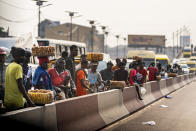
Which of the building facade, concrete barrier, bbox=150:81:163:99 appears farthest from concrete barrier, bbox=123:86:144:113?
the building facade

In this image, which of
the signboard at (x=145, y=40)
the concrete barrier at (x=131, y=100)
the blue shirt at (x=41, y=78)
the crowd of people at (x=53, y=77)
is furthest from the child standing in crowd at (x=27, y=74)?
the signboard at (x=145, y=40)

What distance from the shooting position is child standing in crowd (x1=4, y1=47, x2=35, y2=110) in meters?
6.02

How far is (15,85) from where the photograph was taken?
6.13 metres

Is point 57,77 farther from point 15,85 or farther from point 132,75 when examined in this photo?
point 132,75

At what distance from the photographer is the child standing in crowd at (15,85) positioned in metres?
6.02

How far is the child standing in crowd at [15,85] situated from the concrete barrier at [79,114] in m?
0.86

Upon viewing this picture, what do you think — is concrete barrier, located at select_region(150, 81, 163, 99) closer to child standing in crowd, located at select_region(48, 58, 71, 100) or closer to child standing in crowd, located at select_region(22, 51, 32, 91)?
child standing in crowd, located at select_region(48, 58, 71, 100)

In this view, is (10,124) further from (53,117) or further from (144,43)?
(144,43)

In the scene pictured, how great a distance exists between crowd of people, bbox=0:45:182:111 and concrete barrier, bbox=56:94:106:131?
0.52 metres

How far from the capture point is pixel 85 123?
26.7 ft

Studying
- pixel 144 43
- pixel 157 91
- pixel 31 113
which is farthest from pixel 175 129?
pixel 144 43

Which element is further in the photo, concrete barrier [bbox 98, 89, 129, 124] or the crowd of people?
concrete barrier [bbox 98, 89, 129, 124]

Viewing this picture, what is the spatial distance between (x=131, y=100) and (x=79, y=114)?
4373 millimetres

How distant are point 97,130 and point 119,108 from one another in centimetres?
220
